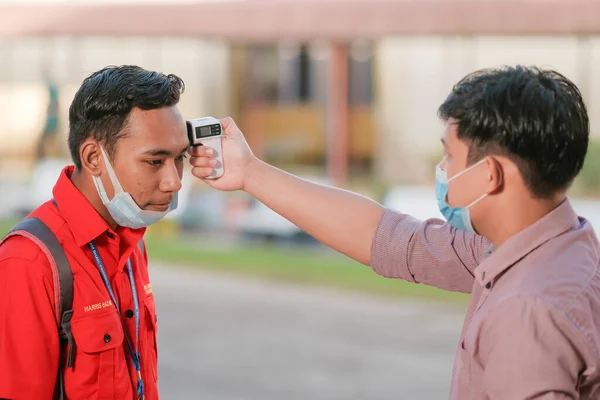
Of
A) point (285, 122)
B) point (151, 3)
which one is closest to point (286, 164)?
point (285, 122)

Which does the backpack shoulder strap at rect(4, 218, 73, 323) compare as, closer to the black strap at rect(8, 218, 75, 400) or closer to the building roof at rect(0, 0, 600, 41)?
the black strap at rect(8, 218, 75, 400)

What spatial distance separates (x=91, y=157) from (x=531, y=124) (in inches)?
48.2

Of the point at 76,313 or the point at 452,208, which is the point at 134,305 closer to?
the point at 76,313

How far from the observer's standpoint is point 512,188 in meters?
1.87

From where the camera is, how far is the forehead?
244 cm

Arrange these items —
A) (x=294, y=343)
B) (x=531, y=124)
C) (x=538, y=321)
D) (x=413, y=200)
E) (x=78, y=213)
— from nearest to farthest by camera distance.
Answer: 1. (x=538, y=321)
2. (x=531, y=124)
3. (x=78, y=213)
4. (x=294, y=343)
5. (x=413, y=200)

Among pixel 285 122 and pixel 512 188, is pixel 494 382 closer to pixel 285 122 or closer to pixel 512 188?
pixel 512 188

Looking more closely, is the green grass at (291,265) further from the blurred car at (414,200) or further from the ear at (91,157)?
the ear at (91,157)

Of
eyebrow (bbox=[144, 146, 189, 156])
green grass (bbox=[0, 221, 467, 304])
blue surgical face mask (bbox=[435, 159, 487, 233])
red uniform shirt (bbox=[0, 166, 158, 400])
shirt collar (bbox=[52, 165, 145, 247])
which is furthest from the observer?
green grass (bbox=[0, 221, 467, 304])

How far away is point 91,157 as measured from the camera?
2467 mm

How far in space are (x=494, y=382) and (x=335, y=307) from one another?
7.66 meters

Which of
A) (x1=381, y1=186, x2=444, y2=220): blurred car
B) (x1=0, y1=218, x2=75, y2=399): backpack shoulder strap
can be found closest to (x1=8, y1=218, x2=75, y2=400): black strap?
(x1=0, y1=218, x2=75, y2=399): backpack shoulder strap

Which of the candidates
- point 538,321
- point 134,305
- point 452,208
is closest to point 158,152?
point 134,305

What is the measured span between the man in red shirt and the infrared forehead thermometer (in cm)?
9
